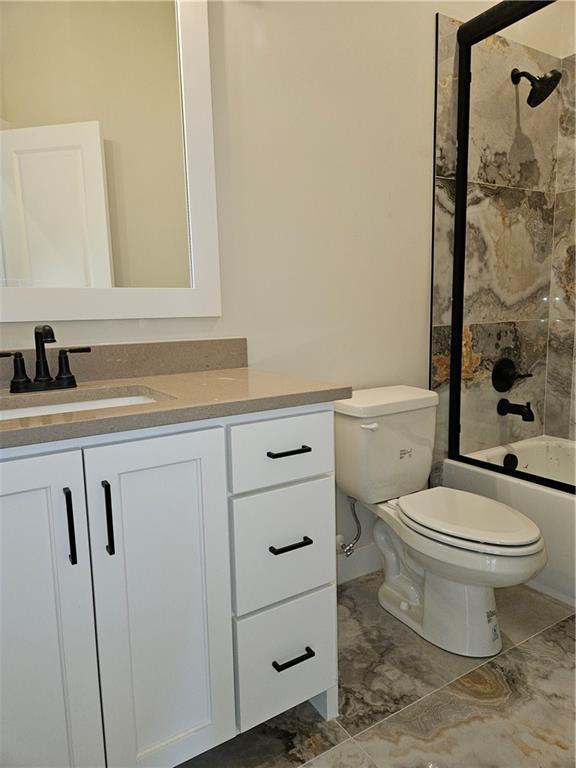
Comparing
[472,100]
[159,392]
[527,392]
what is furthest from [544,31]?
[159,392]

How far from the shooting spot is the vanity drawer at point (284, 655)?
3.87ft

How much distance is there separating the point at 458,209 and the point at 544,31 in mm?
738

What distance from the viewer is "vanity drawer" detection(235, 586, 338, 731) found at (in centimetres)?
118

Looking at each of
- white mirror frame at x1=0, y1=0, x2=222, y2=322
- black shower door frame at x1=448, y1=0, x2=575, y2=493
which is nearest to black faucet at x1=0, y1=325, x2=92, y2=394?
white mirror frame at x1=0, y1=0, x2=222, y2=322

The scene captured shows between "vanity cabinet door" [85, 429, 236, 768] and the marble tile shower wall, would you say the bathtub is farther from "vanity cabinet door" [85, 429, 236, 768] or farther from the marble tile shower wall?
"vanity cabinet door" [85, 429, 236, 768]

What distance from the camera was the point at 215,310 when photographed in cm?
162

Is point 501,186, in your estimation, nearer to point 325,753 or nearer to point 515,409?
point 515,409

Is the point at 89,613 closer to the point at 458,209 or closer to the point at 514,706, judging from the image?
the point at 514,706

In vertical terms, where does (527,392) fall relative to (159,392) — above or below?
below

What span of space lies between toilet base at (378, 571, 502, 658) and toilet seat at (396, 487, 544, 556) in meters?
0.19

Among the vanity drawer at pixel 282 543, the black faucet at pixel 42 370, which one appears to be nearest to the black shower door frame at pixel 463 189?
the vanity drawer at pixel 282 543

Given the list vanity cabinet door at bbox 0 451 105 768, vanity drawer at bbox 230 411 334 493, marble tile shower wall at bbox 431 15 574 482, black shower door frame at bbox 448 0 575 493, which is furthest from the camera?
marble tile shower wall at bbox 431 15 574 482

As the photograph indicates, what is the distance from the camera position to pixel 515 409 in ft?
7.70

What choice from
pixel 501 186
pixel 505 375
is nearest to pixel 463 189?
pixel 501 186
